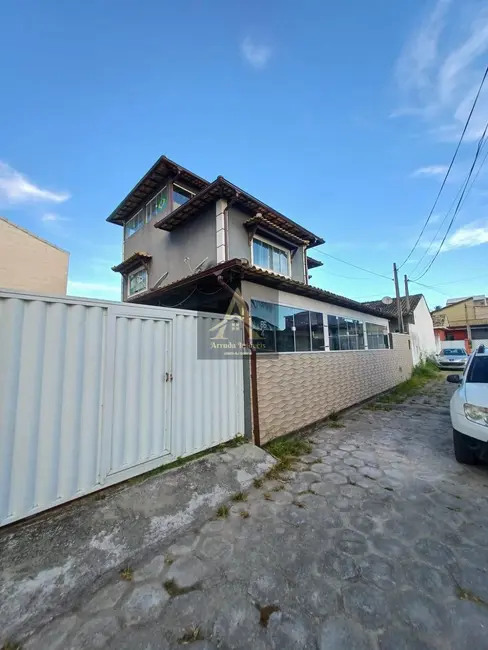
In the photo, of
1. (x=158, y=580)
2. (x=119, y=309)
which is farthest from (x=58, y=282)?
(x=158, y=580)

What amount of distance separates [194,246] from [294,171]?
4231mm

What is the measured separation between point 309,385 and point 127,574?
4.50 m

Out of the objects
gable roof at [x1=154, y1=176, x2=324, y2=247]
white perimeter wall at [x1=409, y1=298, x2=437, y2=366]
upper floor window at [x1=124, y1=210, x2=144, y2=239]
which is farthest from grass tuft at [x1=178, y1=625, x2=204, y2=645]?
white perimeter wall at [x1=409, y1=298, x2=437, y2=366]

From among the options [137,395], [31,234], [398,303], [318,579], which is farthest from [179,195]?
[398,303]

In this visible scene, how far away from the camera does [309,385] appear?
5.79 metres

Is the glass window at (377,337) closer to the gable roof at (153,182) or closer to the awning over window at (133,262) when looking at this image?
the gable roof at (153,182)

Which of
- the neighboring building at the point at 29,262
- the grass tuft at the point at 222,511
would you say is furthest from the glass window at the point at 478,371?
the neighboring building at the point at 29,262

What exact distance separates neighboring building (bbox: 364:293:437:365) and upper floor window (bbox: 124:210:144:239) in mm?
13977

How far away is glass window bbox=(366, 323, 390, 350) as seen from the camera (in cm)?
971

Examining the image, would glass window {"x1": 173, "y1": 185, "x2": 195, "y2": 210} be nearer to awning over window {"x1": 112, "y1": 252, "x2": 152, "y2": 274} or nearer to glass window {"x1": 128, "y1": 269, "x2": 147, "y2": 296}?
awning over window {"x1": 112, "y1": 252, "x2": 152, "y2": 274}

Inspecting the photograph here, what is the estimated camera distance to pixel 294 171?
8.69 metres

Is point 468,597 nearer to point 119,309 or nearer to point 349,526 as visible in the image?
point 349,526

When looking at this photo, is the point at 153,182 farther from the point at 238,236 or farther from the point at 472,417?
the point at 472,417

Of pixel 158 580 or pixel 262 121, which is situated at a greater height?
pixel 262 121
